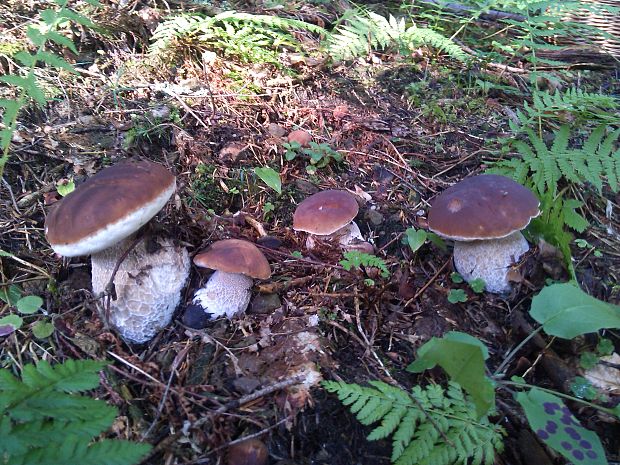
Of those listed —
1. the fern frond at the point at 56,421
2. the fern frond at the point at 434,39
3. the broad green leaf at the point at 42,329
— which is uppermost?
the fern frond at the point at 434,39

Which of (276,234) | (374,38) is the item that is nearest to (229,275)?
(276,234)

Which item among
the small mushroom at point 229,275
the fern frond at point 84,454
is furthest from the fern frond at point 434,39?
the fern frond at point 84,454

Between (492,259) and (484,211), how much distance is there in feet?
1.16

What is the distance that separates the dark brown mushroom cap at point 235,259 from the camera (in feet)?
7.26

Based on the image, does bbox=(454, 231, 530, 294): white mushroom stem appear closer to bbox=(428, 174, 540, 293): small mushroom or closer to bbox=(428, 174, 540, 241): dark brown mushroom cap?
bbox=(428, 174, 540, 293): small mushroom

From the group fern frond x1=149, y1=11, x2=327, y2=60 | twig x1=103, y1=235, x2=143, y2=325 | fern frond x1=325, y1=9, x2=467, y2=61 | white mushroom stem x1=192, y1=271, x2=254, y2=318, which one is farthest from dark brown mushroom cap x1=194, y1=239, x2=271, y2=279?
fern frond x1=325, y1=9, x2=467, y2=61

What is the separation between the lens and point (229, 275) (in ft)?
7.75

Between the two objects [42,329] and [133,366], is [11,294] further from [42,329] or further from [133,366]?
[133,366]

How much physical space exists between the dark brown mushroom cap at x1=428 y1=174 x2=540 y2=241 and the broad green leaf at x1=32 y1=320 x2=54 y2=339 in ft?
7.12

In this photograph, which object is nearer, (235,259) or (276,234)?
(235,259)

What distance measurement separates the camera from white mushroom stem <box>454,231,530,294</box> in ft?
8.17

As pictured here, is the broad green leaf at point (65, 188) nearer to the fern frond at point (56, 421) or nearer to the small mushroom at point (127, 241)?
the small mushroom at point (127, 241)

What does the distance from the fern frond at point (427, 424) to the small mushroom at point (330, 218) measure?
3.71 ft

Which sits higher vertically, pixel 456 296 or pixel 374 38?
pixel 374 38
